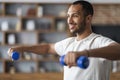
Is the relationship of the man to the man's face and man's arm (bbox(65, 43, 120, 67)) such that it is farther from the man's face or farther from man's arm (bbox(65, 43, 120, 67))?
man's arm (bbox(65, 43, 120, 67))

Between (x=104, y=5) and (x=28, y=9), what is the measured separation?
5.38ft

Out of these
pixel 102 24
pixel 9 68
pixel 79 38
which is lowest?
pixel 9 68

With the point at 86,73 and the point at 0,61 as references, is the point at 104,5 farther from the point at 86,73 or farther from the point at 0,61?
the point at 86,73

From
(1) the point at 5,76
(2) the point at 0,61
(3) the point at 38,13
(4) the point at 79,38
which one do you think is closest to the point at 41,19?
(3) the point at 38,13

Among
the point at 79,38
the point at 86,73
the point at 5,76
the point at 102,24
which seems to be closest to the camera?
the point at 86,73

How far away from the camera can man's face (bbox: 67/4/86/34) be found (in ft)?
5.02

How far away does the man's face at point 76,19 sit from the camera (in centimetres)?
153

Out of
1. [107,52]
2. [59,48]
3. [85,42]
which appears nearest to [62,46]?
[59,48]

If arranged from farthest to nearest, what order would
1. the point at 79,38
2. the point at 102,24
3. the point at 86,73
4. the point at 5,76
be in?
the point at 102,24, the point at 5,76, the point at 79,38, the point at 86,73

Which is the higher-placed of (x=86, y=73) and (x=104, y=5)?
(x=104, y=5)

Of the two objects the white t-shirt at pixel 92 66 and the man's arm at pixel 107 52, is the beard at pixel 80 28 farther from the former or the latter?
the man's arm at pixel 107 52

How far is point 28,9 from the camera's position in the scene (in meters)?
6.44

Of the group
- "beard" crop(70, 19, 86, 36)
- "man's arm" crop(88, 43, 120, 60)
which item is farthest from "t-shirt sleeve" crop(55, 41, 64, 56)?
"man's arm" crop(88, 43, 120, 60)

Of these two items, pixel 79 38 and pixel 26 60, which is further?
pixel 26 60
